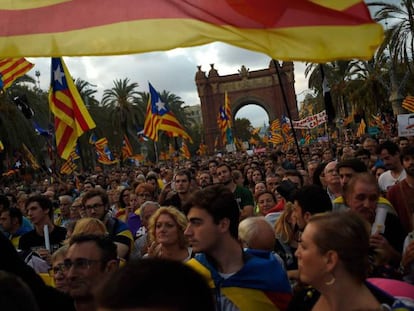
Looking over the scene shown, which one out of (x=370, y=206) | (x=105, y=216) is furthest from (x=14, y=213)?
(x=370, y=206)

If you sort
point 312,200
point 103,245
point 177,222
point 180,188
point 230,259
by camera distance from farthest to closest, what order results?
point 180,188, point 177,222, point 312,200, point 230,259, point 103,245

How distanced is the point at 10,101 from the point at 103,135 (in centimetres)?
1299

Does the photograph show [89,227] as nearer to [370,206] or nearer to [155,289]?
[370,206]

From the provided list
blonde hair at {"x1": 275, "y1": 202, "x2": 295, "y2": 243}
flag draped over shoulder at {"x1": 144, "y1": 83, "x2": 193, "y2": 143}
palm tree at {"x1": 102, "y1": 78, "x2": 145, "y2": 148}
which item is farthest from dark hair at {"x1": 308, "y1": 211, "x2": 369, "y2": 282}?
palm tree at {"x1": 102, "y1": 78, "x2": 145, "y2": 148}

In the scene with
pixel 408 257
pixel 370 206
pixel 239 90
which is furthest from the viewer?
pixel 239 90

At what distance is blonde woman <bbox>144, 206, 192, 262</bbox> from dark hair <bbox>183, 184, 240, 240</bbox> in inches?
27.9

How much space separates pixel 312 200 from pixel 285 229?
64cm

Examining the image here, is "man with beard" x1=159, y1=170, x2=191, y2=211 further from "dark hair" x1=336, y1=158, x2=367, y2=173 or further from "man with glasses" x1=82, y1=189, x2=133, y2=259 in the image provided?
"dark hair" x1=336, y1=158, x2=367, y2=173

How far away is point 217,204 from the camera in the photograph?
135 inches

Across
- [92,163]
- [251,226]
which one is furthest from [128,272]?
[92,163]

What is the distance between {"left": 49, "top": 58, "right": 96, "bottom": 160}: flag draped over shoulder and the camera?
8953mm

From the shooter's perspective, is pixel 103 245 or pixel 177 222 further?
pixel 177 222

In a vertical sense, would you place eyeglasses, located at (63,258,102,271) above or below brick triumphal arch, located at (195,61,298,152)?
below

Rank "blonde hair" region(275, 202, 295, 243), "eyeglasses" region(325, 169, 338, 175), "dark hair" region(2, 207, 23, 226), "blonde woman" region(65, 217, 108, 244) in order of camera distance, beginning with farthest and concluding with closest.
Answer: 1. "dark hair" region(2, 207, 23, 226)
2. "eyeglasses" region(325, 169, 338, 175)
3. "blonde hair" region(275, 202, 295, 243)
4. "blonde woman" region(65, 217, 108, 244)
